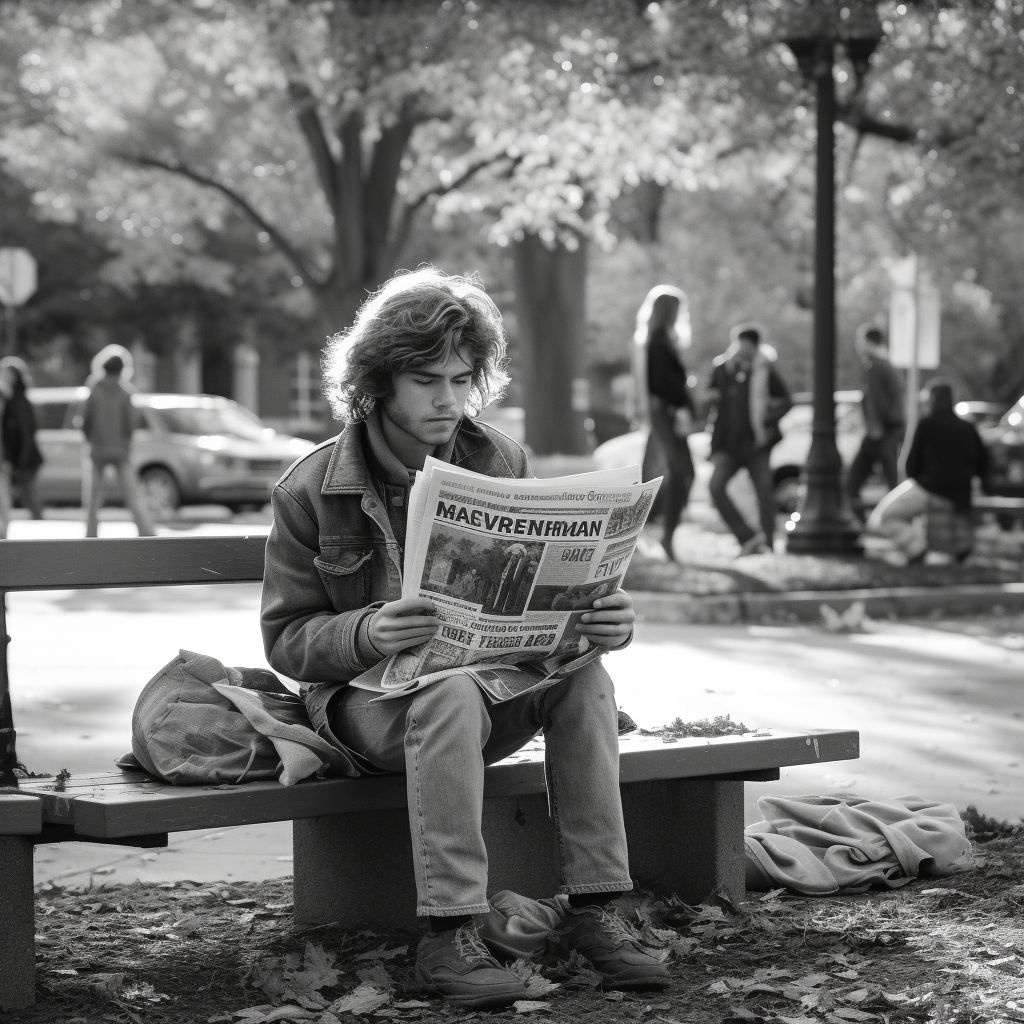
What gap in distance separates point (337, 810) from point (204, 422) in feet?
69.4

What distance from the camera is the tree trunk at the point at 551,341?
2609 centimetres

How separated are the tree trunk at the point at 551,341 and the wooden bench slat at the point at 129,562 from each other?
21.4m

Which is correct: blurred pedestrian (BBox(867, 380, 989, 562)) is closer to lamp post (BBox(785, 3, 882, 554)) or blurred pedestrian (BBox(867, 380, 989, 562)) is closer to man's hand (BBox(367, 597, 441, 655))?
lamp post (BBox(785, 3, 882, 554))

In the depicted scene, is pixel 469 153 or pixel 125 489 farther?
pixel 469 153

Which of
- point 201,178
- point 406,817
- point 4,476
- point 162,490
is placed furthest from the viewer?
point 201,178

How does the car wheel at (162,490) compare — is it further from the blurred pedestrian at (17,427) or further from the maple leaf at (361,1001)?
the maple leaf at (361,1001)

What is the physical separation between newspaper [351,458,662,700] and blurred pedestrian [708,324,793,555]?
10580 mm

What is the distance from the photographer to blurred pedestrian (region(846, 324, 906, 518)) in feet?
54.7

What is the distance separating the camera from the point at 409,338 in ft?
13.0

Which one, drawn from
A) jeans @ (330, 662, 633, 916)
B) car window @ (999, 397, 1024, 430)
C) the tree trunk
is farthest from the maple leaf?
the tree trunk

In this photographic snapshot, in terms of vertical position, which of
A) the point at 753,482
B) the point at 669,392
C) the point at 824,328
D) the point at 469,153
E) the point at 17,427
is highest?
the point at 469,153

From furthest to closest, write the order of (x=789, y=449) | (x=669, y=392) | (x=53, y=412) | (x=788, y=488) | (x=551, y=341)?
(x=551, y=341), (x=53, y=412), (x=788, y=488), (x=789, y=449), (x=669, y=392)

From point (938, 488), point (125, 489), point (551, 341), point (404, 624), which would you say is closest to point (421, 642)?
point (404, 624)

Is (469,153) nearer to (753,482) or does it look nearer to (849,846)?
(753,482)
